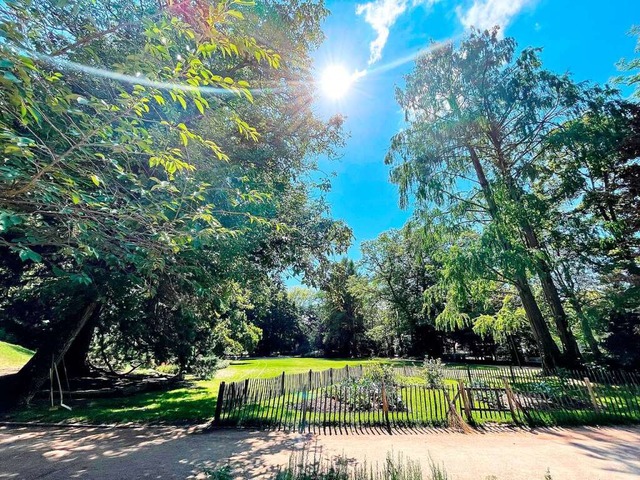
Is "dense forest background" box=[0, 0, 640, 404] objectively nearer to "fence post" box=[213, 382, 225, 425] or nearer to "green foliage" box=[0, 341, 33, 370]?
"fence post" box=[213, 382, 225, 425]

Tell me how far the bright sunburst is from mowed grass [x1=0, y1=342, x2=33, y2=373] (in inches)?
1004

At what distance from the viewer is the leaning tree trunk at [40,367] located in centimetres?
933

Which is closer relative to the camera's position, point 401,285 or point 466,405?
point 466,405

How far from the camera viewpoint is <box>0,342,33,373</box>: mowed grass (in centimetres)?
1919

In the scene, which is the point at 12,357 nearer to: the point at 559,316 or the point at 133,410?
the point at 133,410

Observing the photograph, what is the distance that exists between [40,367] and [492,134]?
20.2 m

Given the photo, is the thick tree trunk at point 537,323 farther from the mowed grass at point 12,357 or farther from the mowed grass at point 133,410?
the mowed grass at point 12,357

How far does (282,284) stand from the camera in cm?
Answer: 1177

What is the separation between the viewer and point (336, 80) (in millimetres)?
6742

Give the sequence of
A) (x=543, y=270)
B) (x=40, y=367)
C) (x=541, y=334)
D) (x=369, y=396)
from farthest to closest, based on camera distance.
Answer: (x=541, y=334), (x=543, y=270), (x=40, y=367), (x=369, y=396)

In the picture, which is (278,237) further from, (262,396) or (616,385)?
(616,385)

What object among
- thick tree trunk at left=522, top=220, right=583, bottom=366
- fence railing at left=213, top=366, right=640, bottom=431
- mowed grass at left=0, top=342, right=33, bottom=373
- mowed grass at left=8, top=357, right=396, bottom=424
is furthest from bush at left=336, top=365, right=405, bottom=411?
mowed grass at left=0, top=342, right=33, bottom=373

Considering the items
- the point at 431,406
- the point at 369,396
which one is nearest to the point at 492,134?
the point at 431,406

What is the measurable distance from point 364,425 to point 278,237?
20.1 ft
